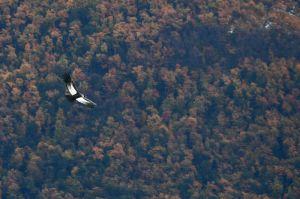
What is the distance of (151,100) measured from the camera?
4321 inches

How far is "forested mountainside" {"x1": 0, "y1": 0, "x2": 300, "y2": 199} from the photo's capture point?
106375mm

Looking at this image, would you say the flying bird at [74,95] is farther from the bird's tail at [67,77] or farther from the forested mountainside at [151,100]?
the forested mountainside at [151,100]

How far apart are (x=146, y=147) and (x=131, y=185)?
4.48 m

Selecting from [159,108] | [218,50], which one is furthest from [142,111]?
[218,50]

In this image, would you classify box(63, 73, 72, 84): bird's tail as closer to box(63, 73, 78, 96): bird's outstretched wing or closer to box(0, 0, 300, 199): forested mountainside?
box(63, 73, 78, 96): bird's outstretched wing

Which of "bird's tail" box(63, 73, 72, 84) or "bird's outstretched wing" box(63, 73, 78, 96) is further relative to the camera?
"bird's outstretched wing" box(63, 73, 78, 96)

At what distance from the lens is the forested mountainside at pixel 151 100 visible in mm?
106375

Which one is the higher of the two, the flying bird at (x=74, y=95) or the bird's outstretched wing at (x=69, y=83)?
the bird's outstretched wing at (x=69, y=83)

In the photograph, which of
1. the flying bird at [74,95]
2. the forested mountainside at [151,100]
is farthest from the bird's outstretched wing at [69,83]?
the forested mountainside at [151,100]

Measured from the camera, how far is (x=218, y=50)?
112562mm

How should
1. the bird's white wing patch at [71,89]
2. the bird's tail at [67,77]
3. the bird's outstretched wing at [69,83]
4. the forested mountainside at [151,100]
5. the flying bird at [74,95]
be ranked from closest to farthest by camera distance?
the bird's tail at [67,77] < the bird's outstretched wing at [69,83] < the bird's white wing patch at [71,89] < the flying bird at [74,95] < the forested mountainside at [151,100]

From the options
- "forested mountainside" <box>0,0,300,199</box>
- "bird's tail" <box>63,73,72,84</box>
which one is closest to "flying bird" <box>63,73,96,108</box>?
"bird's tail" <box>63,73,72,84</box>

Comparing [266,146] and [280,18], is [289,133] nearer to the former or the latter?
[266,146]

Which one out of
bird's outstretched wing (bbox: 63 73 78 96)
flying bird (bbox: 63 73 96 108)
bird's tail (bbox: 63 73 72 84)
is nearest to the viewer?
bird's tail (bbox: 63 73 72 84)
